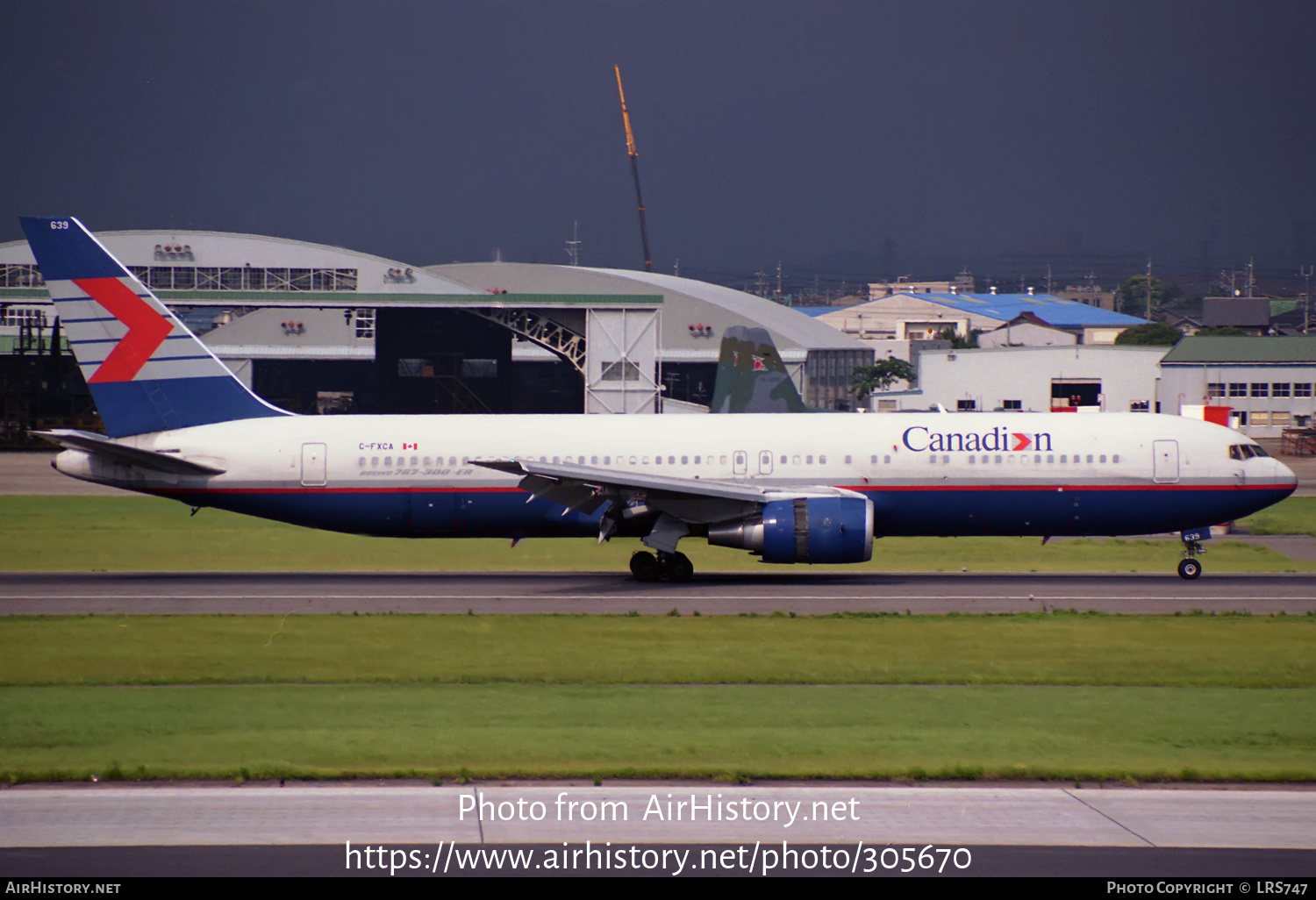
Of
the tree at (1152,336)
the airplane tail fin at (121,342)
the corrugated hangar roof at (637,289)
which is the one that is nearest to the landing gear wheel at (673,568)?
the airplane tail fin at (121,342)

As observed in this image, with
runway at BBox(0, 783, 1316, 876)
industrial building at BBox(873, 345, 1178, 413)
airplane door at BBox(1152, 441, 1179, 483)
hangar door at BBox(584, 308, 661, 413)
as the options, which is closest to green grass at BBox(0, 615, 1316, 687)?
runway at BBox(0, 783, 1316, 876)

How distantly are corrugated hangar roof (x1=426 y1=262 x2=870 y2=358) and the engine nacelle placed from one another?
298 ft

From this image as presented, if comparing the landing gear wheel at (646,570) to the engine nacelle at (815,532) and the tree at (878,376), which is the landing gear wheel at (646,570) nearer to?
the engine nacelle at (815,532)

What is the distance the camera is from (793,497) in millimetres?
32156

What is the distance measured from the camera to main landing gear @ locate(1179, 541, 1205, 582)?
3312 centimetres

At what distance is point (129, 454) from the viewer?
3278cm

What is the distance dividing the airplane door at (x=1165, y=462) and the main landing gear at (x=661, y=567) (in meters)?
12.0

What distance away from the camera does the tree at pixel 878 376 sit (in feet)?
477

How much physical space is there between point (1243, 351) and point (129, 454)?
309 feet

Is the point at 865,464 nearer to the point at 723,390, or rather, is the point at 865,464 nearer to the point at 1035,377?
the point at 723,390

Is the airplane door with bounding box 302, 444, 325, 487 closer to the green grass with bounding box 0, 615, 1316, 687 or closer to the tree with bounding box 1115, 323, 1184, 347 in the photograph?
the green grass with bounding box 0, 615, 1316, 687

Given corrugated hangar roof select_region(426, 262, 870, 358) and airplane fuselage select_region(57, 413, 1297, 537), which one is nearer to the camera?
airplane fuselage select_region(57, 413, 1297, 537)

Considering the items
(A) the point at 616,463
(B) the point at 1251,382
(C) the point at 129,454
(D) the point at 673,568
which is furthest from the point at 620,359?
(C) the point at 129,454

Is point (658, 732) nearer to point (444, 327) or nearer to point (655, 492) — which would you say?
point (655, 492)
